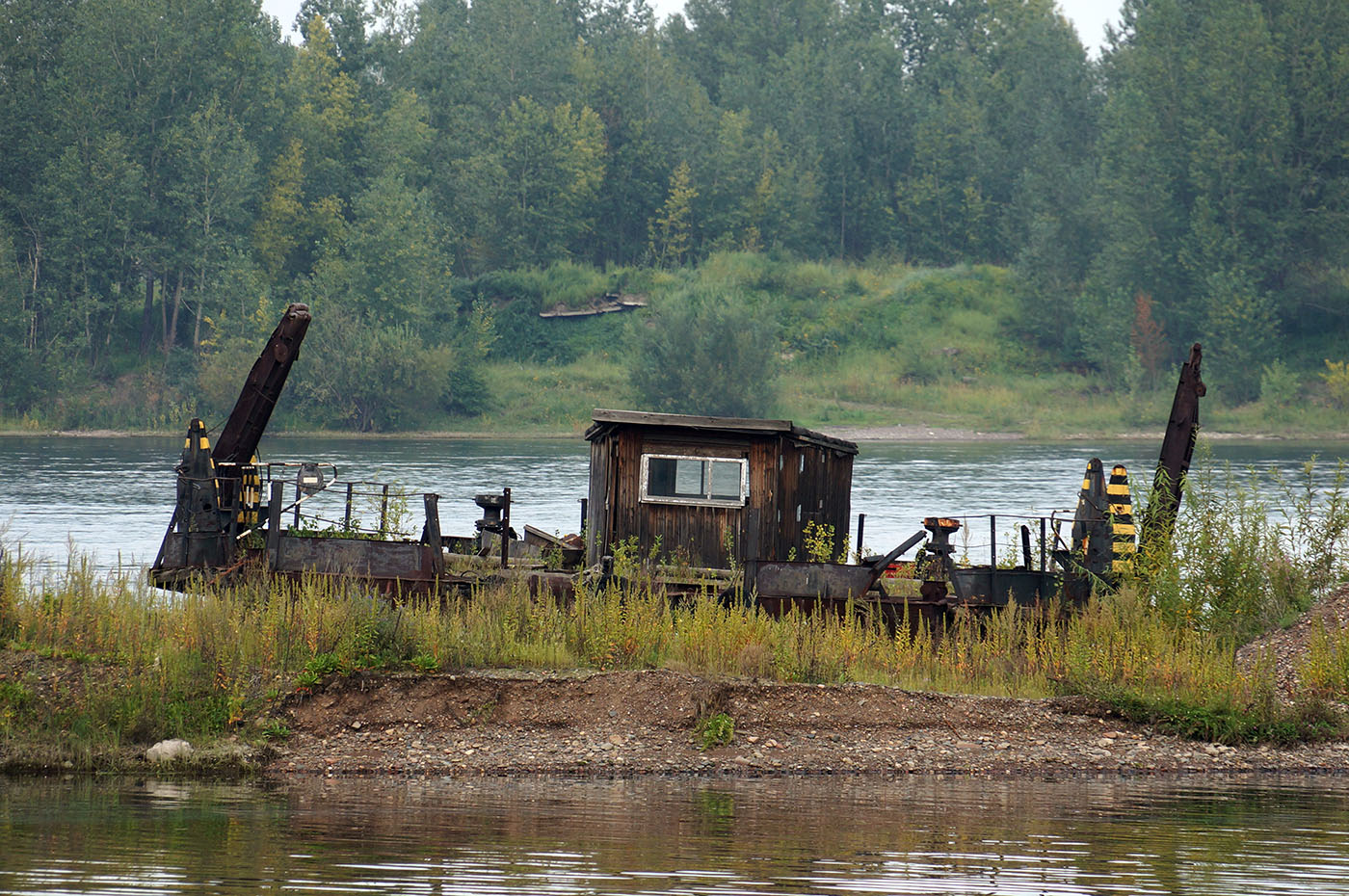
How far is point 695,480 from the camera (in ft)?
70.3

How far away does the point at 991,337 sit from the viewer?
91812 mm

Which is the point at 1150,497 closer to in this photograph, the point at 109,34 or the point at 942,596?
the point at 942,596

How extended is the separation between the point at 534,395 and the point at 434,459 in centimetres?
2022

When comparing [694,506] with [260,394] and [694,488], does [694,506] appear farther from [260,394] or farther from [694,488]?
[260,394]

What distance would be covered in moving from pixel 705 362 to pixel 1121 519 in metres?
59.6

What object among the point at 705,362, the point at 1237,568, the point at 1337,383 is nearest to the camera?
the point at 1237,568

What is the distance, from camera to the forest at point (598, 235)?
8181 centimetres

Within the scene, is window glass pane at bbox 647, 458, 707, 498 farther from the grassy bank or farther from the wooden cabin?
the grassy bank

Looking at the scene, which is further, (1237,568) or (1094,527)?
(1094,527)

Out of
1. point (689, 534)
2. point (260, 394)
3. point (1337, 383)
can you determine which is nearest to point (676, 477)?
point (689, 534)

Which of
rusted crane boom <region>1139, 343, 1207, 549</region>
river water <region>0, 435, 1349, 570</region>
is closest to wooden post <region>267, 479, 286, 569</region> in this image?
river water <region>0, 435, 1349, 570</region>

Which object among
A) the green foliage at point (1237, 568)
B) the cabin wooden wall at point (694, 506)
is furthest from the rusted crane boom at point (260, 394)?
the green foliage at point (1237, 568)

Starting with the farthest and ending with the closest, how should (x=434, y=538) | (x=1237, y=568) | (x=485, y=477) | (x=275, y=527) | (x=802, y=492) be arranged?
(x=485, y=477), (x=802, y=492), (x=434, y=538), (x=275, y=527), (x=1237, y=568)

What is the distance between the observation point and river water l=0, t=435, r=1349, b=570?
39969 millimetres
